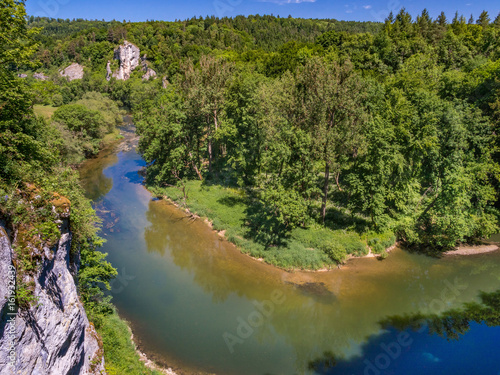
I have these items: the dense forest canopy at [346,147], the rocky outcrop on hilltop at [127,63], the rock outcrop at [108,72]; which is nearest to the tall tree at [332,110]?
the dense forest canopy at [346,147]

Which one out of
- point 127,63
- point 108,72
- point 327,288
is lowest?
point 327,288

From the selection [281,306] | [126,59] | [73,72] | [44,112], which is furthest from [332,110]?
[73,72]

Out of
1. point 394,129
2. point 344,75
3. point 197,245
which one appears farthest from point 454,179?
point 197,245

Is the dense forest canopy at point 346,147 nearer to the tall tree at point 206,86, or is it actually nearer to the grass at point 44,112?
the tall tree at point 206,86

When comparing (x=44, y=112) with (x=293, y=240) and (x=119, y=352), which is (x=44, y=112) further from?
(x=119, y=352)

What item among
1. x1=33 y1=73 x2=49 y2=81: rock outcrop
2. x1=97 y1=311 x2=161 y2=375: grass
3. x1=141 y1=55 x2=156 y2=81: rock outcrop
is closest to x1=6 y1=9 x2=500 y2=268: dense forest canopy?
x1=97 y1=311 x2=161 y2=375: grass
